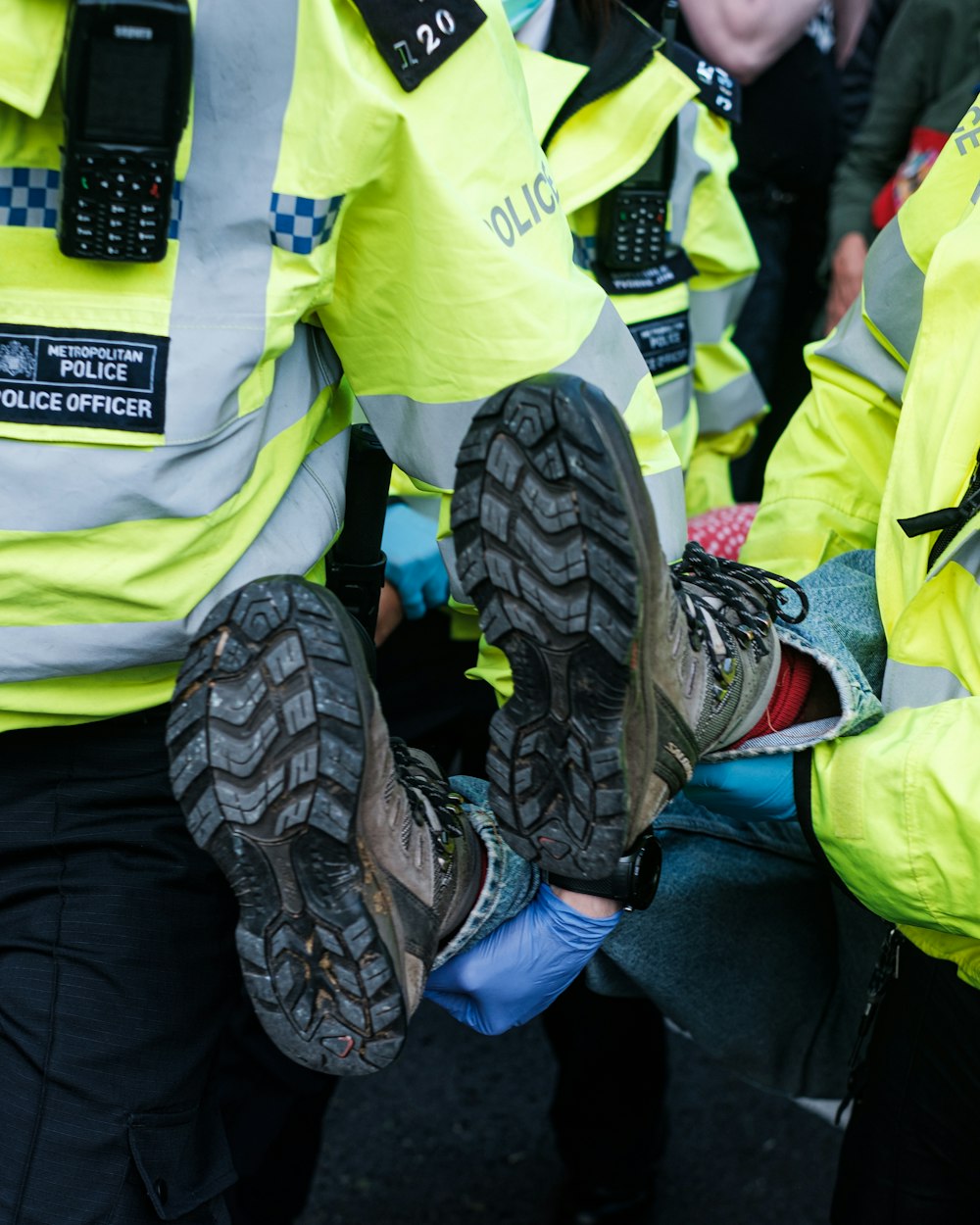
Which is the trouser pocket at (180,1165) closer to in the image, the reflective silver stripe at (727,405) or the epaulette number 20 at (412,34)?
the epaulette number 20 at (412,34)

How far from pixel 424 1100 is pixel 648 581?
69.4 inches

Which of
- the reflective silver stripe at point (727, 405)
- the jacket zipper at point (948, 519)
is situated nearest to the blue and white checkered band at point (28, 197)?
the jacket zipper at point (948, 519)

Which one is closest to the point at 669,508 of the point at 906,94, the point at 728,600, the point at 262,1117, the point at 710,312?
the point at 728,600

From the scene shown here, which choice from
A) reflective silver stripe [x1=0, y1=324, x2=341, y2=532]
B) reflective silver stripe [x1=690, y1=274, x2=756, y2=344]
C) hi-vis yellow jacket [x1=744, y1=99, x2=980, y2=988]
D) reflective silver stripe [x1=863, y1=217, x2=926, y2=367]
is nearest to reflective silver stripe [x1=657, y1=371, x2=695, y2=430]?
reflective silver stripe [x1=690, y1=274, x2=756, y2=344]

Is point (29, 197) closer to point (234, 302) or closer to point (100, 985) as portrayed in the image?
point (234, 302)

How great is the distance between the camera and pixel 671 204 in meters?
2.06

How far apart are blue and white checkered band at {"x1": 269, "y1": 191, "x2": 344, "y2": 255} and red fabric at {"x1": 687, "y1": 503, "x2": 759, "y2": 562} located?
2.87ft

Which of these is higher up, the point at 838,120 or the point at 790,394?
the point at 838,120

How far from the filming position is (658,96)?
1862 millimetres

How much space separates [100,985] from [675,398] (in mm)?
1225

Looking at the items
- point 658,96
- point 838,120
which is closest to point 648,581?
point 658,96

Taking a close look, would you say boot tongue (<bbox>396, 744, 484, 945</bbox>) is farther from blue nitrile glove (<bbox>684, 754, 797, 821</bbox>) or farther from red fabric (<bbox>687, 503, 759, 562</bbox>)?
red fabric (<bbox>687, 503, 759, 562</bbox>)

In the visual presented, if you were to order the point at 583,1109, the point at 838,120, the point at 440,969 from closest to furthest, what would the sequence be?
the point at 440,969, the point at 583,1109, the point at 838,120

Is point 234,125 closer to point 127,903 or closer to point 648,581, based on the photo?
point 648,581
